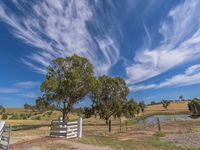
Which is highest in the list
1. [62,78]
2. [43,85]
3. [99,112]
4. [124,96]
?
[62,78]

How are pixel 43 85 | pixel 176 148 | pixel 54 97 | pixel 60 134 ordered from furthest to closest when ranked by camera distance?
pixel 54 97 < pixel 43 85 < pixel 60 134 < pixel 176 148

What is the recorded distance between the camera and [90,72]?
1988 cm

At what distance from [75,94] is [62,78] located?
109 inches

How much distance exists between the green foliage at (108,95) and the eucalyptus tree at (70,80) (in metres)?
1.31

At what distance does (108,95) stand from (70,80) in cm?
514

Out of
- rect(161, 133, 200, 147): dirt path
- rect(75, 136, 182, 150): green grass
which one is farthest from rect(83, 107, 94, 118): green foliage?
rect(161, 133, 200, 147): dirt path

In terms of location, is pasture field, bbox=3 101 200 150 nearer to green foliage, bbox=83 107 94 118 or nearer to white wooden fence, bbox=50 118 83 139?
white wooden fence, bbox=50 118 83 139

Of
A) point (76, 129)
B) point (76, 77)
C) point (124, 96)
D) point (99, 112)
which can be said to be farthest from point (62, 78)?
point (76, 129)

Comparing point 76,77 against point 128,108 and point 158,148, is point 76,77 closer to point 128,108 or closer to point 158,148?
point 128,108

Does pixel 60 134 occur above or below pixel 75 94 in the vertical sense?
below

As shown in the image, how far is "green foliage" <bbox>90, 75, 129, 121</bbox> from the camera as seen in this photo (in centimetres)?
1750

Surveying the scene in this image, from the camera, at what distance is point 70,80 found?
18.1 m

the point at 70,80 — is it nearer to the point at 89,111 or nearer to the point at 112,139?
the point at 89,111

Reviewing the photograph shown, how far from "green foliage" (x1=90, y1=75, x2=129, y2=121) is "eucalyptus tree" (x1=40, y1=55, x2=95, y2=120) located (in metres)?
1.31
